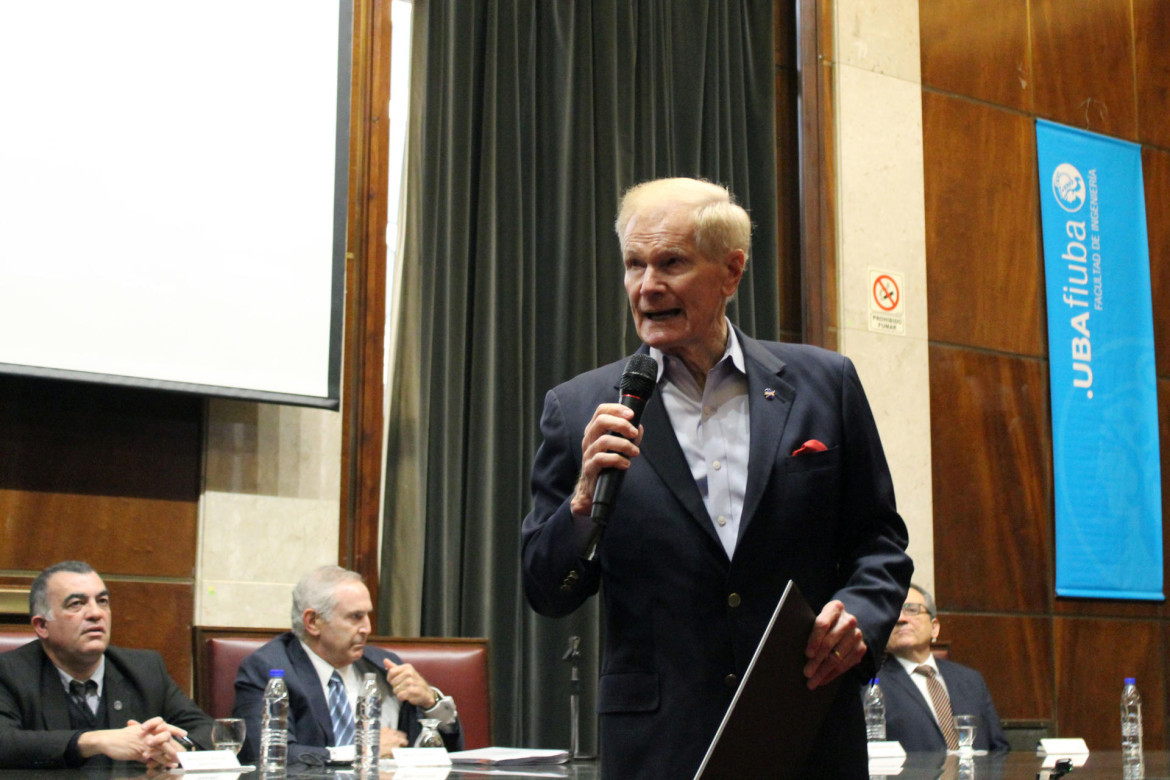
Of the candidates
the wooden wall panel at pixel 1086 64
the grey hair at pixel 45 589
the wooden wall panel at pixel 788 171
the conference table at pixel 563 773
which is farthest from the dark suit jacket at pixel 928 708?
the wooden wall panel at pixel 1086 64

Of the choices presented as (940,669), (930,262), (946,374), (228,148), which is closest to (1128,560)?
(946,374)

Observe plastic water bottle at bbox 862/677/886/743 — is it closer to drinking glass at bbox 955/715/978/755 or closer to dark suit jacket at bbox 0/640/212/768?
drinking glass at bbox 955/715/978/755

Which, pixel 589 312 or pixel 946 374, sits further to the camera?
pixel 946 374

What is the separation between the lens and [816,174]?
6.12 metres

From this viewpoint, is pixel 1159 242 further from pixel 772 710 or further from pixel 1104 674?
pixel 772 710

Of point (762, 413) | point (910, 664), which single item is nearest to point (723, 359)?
point (762, 413)

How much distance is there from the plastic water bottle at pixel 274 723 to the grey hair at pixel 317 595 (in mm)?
620

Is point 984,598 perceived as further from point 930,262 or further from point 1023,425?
point 930,262

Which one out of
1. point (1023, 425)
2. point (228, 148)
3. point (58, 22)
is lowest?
point (1023, 425)

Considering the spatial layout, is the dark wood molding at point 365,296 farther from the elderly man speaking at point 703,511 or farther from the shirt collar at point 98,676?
the elderly man speaking at point 703,511

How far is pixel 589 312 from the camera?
5.40 meters

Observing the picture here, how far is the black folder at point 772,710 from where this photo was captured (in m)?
1.44

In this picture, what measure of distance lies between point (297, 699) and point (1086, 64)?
530 centimetres

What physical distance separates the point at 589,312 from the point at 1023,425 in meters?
2.38
